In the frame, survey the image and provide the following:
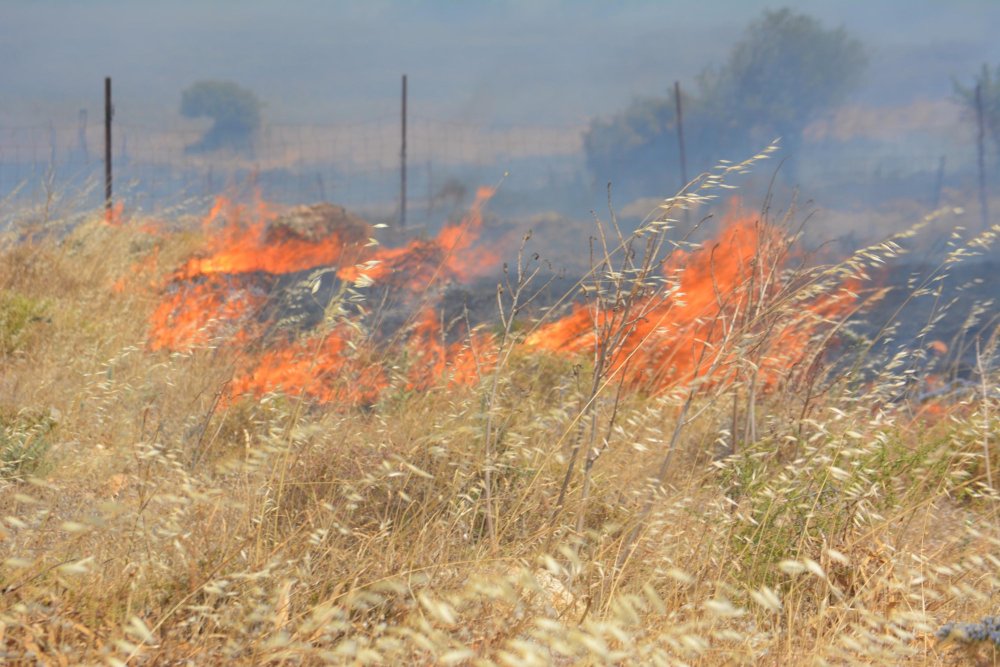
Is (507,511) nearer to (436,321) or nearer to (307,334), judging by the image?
(307,334)

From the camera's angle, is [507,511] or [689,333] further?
[689,333]

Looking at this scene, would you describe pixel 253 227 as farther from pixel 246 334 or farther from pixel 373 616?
pixel 373 616

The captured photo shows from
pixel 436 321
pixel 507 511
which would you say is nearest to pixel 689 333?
pixel 436 321


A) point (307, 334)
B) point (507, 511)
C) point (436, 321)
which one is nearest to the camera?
point (507, 511)

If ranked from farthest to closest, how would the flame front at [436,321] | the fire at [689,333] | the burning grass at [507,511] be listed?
the fire at [689,333]
the flame front at [436,321]
the burning grass at [507,511]

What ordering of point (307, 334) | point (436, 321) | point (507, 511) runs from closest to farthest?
point (507, 511) → point (307, 334) → point (436, 321)

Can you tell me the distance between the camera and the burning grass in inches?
78.8

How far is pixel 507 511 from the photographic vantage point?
3.17 metres

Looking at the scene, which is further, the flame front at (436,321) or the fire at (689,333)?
the fire at (689,333)

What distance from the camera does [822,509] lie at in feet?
9.57

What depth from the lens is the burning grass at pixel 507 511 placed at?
2002 millimetres

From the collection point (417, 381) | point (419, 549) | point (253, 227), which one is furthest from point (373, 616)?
point (253, 227)

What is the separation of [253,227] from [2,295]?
453 cm

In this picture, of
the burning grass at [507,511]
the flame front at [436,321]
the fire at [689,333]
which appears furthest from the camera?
the fire at [689,333]
